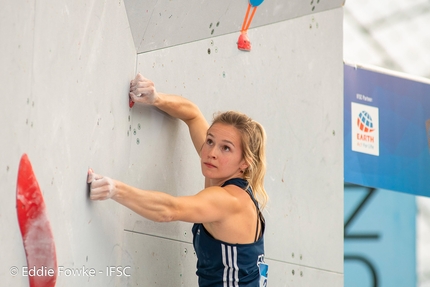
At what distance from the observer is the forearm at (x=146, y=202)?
166cm

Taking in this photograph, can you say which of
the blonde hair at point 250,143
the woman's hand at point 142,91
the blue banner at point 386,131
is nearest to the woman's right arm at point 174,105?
the woman's hand at point 142,91

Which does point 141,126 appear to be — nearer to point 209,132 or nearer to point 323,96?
point 209,132

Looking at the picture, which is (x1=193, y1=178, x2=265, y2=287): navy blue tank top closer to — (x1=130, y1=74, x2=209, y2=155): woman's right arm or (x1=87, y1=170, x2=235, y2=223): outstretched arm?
(x1=87, y1=170, x2=235, y2=223): outstretched arm

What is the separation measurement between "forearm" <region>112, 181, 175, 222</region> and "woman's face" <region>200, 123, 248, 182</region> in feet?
0.92

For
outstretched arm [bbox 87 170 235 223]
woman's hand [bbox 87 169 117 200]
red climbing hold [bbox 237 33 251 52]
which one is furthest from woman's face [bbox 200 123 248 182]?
red climbing hold [bbox 237 33 251 52]

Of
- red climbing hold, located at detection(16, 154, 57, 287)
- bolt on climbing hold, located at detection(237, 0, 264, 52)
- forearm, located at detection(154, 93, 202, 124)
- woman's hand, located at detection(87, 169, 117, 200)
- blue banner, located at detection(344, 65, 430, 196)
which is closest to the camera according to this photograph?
red climbing hold, located at detection(16, 154, 57, 287)

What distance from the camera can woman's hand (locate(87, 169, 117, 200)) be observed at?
5.42ft

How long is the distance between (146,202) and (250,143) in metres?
0.48

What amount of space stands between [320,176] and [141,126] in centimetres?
98

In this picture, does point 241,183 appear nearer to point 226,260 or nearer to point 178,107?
point 226,260

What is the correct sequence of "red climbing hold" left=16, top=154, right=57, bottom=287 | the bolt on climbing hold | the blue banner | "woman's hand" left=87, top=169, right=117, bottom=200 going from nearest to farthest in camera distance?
1. "red climbing hold" left=16, top=154, right=57, bottom=287
2. "woman's hand" left=87, top=169, right=117, bottom=200
3. the bolt on climbing hold
4. the blue banner

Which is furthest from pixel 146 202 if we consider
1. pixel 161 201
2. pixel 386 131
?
pixel 386 131

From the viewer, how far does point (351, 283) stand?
311 cm

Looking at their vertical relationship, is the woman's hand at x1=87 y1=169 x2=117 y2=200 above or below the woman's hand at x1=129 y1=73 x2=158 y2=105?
below
